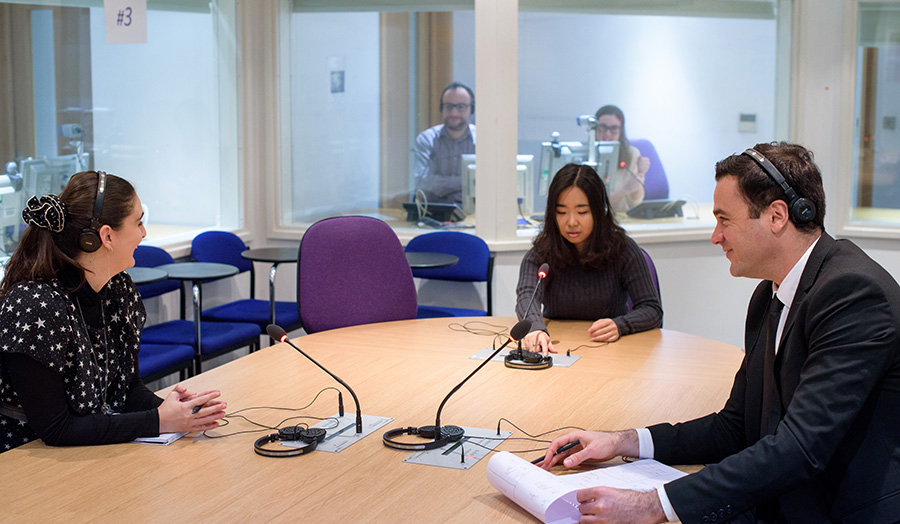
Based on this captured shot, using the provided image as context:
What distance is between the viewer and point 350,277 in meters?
3.31

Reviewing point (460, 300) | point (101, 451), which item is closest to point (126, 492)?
point (101, 451)

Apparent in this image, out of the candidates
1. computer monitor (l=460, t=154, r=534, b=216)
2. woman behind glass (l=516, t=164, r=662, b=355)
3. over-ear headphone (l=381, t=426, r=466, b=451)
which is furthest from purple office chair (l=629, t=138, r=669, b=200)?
over-ear headphone (l=381, t=426, r=466, b=451)

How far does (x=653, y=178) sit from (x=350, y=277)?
8.61 feet

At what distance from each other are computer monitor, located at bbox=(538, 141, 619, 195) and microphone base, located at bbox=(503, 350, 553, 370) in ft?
8.30

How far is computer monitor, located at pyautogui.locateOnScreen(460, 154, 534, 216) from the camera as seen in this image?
4.84 m

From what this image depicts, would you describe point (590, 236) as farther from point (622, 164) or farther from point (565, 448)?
point (622, 164)

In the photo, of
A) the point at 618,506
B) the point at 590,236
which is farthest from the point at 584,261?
the point at 618,506

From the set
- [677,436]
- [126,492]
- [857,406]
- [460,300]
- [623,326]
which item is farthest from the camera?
[460,300]

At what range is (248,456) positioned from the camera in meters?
1.77

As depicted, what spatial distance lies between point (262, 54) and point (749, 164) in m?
4.12

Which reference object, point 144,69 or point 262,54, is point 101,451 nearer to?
point 144,69

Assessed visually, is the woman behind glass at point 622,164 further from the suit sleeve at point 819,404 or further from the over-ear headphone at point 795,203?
the suit sleeve at point 819,404

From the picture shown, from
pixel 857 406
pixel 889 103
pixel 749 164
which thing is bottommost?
pixel 857 406

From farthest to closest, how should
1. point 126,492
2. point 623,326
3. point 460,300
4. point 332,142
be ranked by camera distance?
point 332,142, point 460,300, point 623,326, point 126,492
